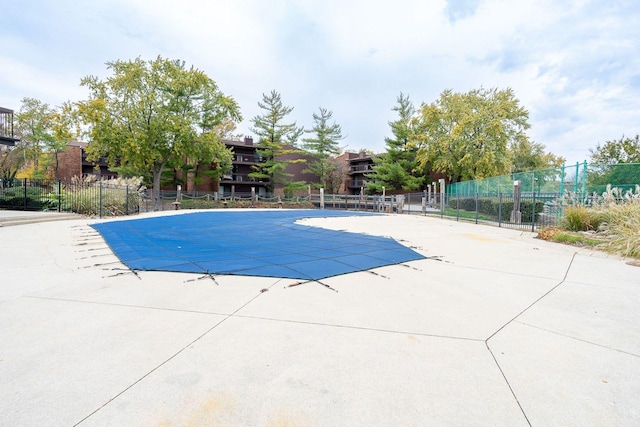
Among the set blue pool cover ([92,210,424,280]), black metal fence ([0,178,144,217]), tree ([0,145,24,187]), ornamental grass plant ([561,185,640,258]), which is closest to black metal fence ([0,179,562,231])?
black metal fence ([0,178,144,217])

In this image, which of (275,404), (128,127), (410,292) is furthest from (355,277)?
(128,127)

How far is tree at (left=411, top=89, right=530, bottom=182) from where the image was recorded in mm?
28641

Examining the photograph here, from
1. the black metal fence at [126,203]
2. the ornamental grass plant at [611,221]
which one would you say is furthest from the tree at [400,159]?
the ornamental grass plant at [611,221]

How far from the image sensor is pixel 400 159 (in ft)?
123

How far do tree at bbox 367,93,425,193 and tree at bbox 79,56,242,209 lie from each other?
18911mm

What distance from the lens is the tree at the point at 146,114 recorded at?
26484mm

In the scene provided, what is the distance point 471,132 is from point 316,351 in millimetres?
32264

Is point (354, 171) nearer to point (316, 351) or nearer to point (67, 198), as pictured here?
point (67, 198)

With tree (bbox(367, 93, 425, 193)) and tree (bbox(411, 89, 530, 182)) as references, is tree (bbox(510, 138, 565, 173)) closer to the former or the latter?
tree (bbox(411, 89, 530, 182))

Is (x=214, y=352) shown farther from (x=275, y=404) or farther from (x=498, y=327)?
(x=498, y=327)

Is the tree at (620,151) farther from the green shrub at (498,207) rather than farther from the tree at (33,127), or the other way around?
the tree at (33,127)

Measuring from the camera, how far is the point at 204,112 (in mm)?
31875

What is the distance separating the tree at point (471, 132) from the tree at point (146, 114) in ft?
72.2

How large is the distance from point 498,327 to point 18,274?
5.99 meters
